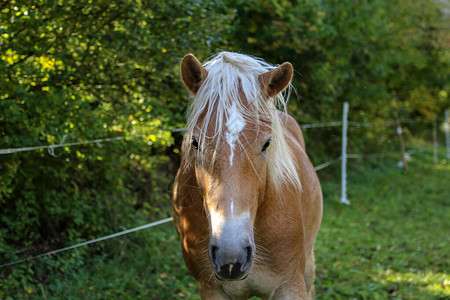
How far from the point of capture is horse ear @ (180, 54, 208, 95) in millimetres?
2387

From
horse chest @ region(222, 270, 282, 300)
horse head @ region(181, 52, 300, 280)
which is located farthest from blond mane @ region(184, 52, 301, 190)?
horse chest @ region(222, 270, 282, 300)

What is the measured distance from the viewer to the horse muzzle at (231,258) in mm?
1953

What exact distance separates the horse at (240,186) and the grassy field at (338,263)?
1908mm

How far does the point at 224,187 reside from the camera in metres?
2.10

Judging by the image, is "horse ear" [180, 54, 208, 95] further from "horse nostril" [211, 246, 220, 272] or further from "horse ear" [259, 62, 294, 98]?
"horse nostril" [211, 246, 220, 272]

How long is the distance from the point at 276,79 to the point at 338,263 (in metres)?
3.84

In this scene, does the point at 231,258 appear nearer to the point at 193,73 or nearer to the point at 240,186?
the point at 240,186

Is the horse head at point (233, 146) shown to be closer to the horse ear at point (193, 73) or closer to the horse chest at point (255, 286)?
the horse ear at point (193, 73)

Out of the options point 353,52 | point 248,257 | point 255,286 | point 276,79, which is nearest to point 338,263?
point 255,286

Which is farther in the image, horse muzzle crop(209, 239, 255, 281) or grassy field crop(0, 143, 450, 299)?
grassy field crop(0, 143, 450, 299)

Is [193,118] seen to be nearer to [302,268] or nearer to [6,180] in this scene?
[302,268]

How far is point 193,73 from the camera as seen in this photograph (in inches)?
97.2

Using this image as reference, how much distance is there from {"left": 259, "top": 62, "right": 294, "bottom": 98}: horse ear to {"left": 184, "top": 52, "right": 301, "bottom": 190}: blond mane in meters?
0.03

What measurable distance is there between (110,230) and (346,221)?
408 cm
